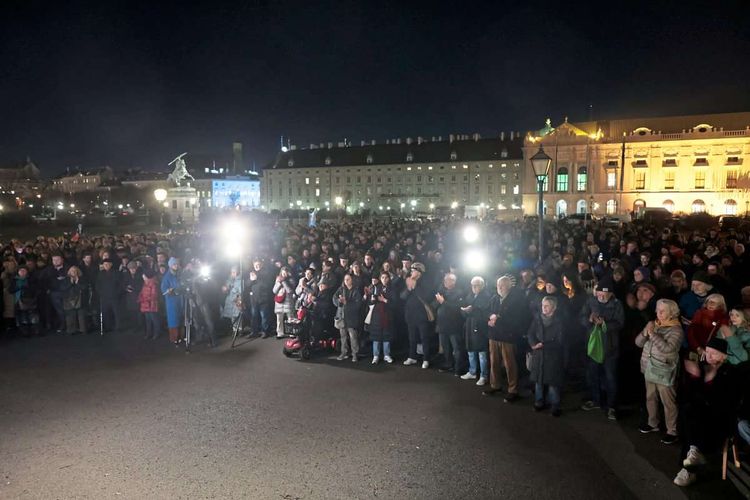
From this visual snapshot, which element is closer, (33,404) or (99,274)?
(33,404)

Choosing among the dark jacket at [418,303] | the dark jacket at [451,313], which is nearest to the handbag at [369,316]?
the dark jacket at [418,303]

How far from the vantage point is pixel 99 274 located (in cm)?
1266

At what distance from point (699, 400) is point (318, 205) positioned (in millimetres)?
101286

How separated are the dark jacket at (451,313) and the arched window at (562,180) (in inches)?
2784

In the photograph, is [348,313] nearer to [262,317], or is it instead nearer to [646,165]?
[262,317]

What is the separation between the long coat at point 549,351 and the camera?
757 cm

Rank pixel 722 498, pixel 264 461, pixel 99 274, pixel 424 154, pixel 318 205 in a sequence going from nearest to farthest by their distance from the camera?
pixel 722 498 < pixel 264 461 < pixel 99 274 < pixel 424 154 < pixel 318 205

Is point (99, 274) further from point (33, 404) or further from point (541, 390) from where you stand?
point (541, 390)

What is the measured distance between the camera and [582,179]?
7444 centimetres

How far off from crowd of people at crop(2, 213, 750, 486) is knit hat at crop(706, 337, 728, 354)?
1cm

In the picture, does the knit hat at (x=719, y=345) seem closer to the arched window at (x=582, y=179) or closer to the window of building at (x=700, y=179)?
the arched window at (x=582, y=179)

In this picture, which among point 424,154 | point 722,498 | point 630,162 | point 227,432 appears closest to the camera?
point 722,498

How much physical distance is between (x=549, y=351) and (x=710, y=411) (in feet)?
7.61

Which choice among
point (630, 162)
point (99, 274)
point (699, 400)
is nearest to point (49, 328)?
point (99, 274)
